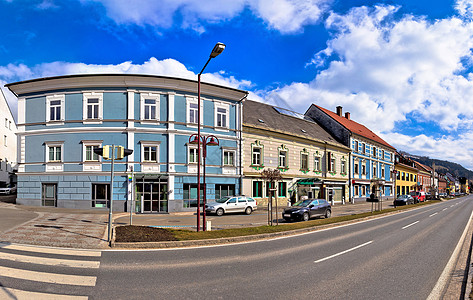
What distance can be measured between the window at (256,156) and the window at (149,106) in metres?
10.7

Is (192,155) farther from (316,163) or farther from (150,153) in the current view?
(316,163)

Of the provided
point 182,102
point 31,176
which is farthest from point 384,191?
point 31,176

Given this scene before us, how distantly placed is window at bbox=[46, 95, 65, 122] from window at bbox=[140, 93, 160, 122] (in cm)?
678

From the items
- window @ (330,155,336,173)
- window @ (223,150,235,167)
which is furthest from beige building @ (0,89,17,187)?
window @ (330,155,336,173)

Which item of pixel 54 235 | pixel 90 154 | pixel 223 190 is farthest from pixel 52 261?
pixel 223 190

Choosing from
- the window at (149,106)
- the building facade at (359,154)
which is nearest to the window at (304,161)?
the building facade at (359,154)

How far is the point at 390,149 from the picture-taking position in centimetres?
5897

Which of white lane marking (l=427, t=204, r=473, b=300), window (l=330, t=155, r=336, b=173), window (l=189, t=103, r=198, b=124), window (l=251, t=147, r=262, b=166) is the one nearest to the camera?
white lane marking (l=427, t=204, r=473, b=300)

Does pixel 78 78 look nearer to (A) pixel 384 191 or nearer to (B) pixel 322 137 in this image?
(B) pixel 322 137

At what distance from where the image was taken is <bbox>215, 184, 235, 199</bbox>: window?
25828mm

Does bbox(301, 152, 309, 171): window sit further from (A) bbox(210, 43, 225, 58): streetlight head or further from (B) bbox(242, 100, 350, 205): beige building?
(A) bbox(210, 43, 225, 58): streetlight head

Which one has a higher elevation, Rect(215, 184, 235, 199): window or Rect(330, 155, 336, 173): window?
Rect(330, 155, 336, 173): window

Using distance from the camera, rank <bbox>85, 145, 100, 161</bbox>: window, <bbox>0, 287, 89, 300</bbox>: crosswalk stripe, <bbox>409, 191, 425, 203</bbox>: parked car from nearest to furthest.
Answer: <bbox>0, 287, 89, 300</bbox>: crosswalk stripe → <bbox>85, 145, 100, 161</bbox>: window → <bbox>409, 191, 425, 203</bbox>: parked car

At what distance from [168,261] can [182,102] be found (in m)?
18.3
